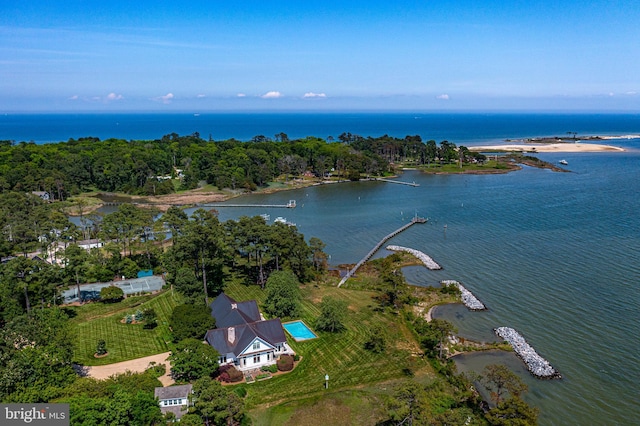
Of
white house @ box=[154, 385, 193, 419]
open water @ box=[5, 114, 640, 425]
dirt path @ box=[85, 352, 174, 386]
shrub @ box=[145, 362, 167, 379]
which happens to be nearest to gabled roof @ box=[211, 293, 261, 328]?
dirt path @ box=[85, 352, 174, 386]

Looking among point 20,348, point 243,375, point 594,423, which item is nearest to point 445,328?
point 594,423

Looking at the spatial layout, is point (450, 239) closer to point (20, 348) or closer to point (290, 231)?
point (290, 231)

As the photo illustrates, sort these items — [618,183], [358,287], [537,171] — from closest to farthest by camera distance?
[358,287]
[618,183]
[537,171]

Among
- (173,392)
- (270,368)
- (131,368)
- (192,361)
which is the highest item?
(192,361)

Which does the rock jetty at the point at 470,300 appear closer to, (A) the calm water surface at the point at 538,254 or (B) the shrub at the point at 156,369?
(A) the calm water surface at the point at 538,254

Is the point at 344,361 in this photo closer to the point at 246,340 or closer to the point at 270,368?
the point at 270,368

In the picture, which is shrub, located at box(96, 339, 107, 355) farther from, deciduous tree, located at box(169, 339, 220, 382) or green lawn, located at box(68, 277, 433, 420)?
deciduous tree, located at box(169, 339, 220, 382)

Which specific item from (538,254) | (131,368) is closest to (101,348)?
(131,368)
